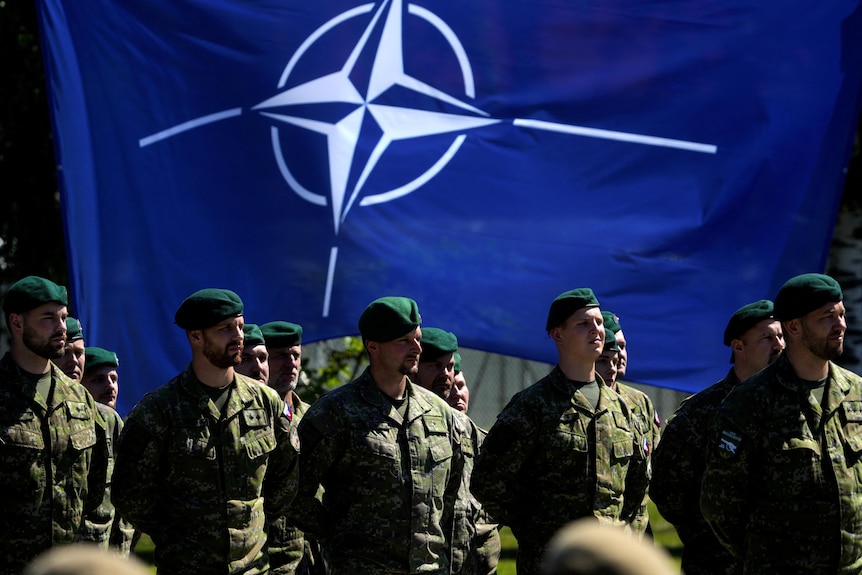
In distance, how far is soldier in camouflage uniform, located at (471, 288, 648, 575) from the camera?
6.31 metres

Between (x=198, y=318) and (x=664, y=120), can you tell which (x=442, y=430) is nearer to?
(x=198, y=318)

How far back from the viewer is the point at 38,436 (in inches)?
237

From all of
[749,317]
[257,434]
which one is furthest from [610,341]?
[257,434]

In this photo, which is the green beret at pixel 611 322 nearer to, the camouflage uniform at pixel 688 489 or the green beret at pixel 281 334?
the camouflage uniform at pixel 688 489

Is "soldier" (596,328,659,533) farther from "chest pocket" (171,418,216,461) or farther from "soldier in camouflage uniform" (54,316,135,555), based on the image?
"soldier in camouflage uniform" (54,316,135,555)

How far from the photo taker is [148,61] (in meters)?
8.13

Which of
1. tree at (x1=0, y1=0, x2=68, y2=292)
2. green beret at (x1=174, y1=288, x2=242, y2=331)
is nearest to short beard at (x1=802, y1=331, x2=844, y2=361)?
green beret at (x1=174, y1=288, x2=242, y2=331)

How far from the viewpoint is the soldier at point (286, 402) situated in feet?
23.8

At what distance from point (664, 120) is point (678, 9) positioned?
0.70 m

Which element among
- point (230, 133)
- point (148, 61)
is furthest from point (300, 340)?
point (148, 61)

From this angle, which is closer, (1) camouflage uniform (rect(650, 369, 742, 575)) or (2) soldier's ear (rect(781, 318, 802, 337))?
(2) soldier's ear (rect(781, 318, 802, 337))

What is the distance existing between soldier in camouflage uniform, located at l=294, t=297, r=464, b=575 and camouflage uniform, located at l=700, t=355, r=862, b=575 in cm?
122

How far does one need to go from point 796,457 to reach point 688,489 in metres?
1.44

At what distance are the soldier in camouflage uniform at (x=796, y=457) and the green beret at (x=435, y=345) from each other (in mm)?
2127
